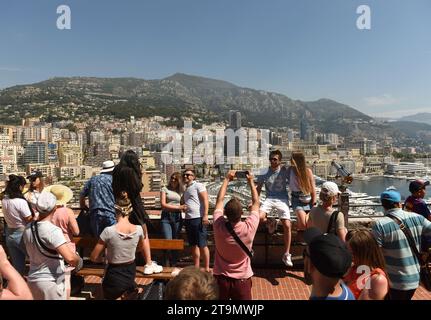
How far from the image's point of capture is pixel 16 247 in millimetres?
3424

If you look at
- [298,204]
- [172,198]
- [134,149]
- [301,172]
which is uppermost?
[134,149]

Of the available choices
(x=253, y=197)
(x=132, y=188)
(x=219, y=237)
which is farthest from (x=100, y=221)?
(x=253, y=197)

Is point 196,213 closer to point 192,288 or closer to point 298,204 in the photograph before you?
point 298,204

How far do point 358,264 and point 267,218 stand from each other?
6.88ft

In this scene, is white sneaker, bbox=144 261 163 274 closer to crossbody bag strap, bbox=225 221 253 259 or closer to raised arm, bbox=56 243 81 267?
raised arm, bbox=56 243 81 267

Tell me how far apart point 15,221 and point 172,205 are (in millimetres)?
1632

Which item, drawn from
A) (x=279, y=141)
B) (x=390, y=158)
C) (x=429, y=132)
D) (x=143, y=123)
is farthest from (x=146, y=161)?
(x=429, y=132)

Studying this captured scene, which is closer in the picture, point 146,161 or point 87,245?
point 87,245

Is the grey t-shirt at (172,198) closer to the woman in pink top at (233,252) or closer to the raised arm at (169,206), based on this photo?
the raised arm at (169,206)

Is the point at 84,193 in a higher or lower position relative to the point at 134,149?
lower

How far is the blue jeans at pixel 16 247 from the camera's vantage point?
3383 millimetres

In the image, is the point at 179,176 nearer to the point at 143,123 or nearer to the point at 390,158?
the point at 390,158

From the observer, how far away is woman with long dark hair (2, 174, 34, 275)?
337 centimetres

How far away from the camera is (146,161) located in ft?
194
